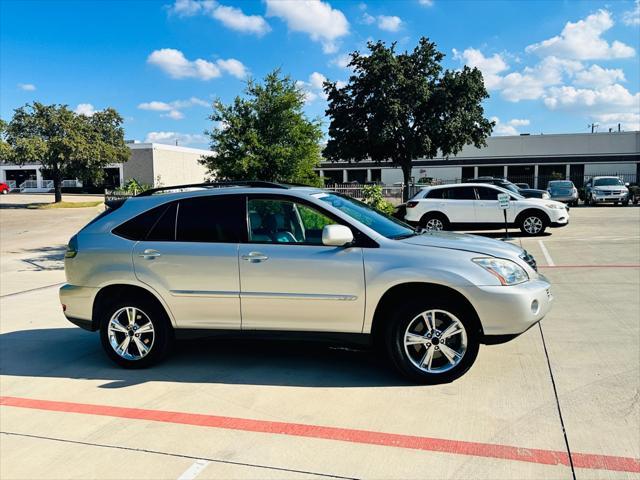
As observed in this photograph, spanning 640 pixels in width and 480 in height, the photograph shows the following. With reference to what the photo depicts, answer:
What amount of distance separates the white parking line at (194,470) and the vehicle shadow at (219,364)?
4.37 ft

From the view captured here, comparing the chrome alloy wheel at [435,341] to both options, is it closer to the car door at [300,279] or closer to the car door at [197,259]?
the car door at [300,279]

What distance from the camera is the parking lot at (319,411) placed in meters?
3.37

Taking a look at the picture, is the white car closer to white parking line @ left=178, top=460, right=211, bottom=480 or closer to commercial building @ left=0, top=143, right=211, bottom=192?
white parking line @ left=178, top=460, right=211, bottom=480

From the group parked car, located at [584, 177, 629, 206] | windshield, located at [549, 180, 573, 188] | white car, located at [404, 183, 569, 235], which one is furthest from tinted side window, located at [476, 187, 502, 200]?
windshield, located at [549, 180, 573, 188]

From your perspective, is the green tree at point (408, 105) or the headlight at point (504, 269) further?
the green tree at point (408, 105)

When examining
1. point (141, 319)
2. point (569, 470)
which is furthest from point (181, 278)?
point (569, 470)

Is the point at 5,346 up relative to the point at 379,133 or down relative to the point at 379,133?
down

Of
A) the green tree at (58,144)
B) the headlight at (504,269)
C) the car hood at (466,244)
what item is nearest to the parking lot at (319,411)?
the headlight at (504,269)

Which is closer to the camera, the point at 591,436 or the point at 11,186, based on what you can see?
the point at 591,436

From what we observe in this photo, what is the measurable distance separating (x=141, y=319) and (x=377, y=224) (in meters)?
2.41

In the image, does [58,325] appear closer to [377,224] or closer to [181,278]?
[181,278]

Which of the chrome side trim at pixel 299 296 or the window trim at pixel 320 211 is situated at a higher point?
the window trim at pixel 320 211

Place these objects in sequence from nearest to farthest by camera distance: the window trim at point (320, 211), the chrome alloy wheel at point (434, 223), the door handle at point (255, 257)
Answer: the window trim at point (320, 211) < the door handle at point (255, 257) < the chrome alloy wheel at point (434, 223)

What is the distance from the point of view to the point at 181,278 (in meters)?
4.86
